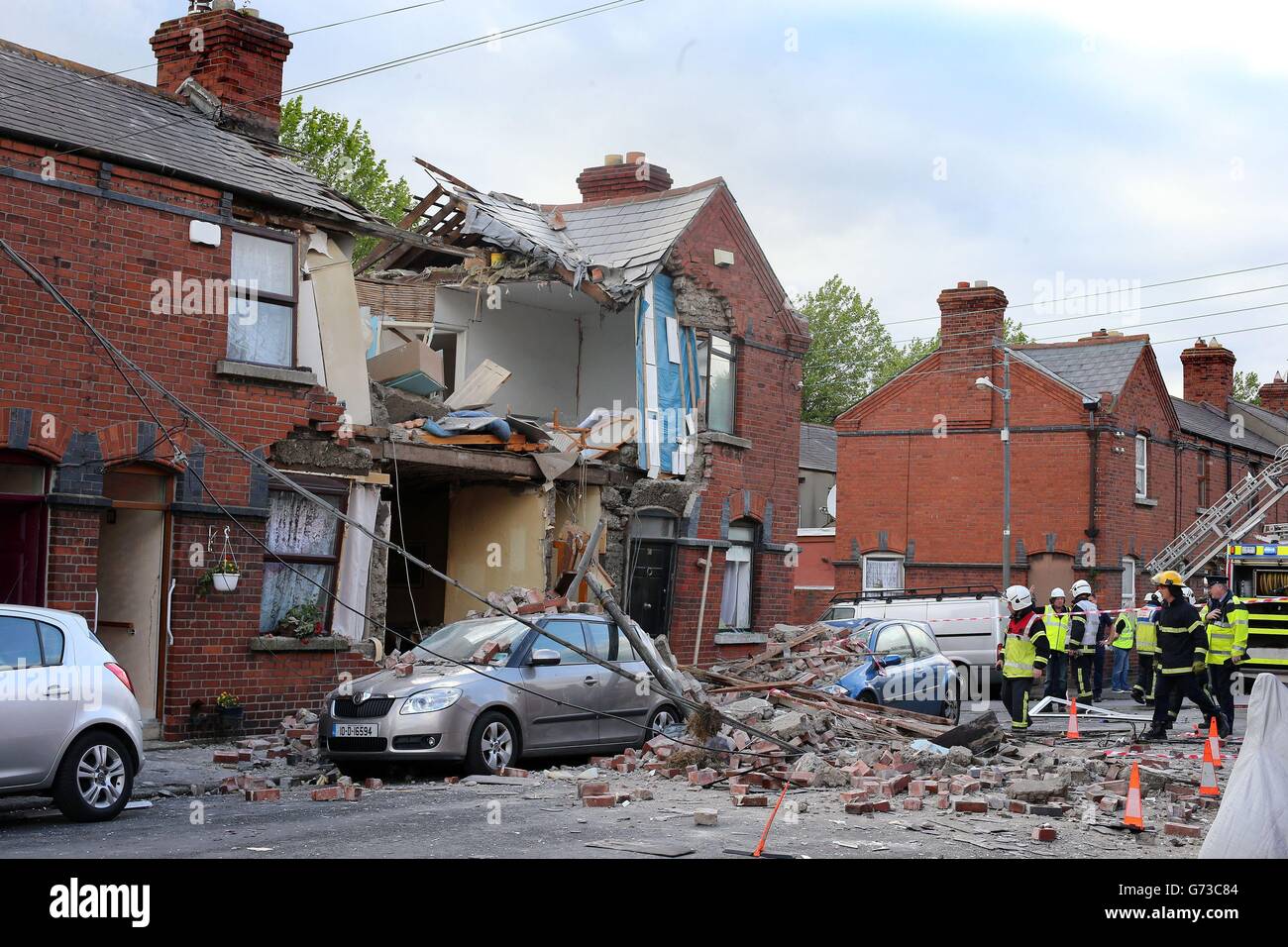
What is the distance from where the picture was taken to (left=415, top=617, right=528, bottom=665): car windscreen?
12.8 m

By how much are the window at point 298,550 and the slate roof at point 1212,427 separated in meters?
28.1

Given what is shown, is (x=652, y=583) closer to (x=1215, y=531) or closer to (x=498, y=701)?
(x=498, y=701)

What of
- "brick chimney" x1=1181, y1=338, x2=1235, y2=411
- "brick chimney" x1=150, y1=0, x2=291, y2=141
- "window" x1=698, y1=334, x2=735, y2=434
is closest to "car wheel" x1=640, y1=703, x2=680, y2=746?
"window" x1=698, y1=334, x2=735, y2=434

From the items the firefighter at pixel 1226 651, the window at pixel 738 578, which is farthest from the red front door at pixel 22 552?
the firefighter at pixel 1226 651

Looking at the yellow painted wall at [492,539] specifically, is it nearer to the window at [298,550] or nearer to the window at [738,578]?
the window at [298,550]

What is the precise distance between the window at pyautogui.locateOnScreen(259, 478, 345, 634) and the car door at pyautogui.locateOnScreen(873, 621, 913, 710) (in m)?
6.94

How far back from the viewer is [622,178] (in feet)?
79.8

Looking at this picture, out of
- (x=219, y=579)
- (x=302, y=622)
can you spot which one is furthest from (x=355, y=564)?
(x=219, y=579)

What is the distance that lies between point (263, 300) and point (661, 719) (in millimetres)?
6634

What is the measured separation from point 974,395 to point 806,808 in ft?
83.5

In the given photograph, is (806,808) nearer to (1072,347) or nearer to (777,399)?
(777,399)

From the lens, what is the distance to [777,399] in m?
23.4

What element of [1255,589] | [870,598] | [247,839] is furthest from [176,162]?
[1255,589]

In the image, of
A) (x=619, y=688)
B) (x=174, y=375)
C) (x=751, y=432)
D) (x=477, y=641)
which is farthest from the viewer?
(x=751, y=432)
